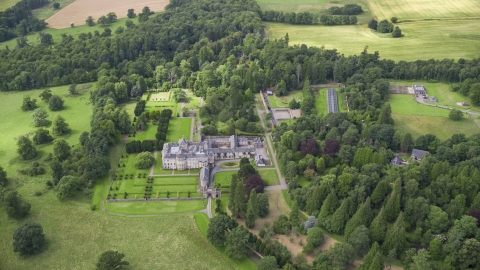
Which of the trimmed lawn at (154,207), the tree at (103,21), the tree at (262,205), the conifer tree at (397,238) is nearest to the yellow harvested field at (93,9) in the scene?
the tree at (103,21)

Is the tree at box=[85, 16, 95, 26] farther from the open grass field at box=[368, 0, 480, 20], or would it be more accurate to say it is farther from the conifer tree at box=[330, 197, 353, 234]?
the conifer tree at box=[330, 197, 353, 234]

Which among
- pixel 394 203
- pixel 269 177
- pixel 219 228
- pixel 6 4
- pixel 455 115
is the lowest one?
pixel 269 177

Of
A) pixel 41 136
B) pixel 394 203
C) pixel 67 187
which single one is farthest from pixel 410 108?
pixel 41 136

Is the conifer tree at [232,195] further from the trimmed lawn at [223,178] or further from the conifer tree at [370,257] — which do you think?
the conifer tree at [370,257]

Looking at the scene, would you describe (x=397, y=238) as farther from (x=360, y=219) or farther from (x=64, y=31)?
(x=64, y=31)

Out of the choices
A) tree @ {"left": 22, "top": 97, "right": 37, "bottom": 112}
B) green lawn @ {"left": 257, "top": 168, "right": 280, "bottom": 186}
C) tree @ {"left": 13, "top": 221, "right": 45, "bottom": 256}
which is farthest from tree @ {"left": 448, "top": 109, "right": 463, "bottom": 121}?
tree @ {"left": 22, "top": 97, "right": 37, "bottom": 112}

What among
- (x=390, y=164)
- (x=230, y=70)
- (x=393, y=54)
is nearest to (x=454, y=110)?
(x=390, y=164)
